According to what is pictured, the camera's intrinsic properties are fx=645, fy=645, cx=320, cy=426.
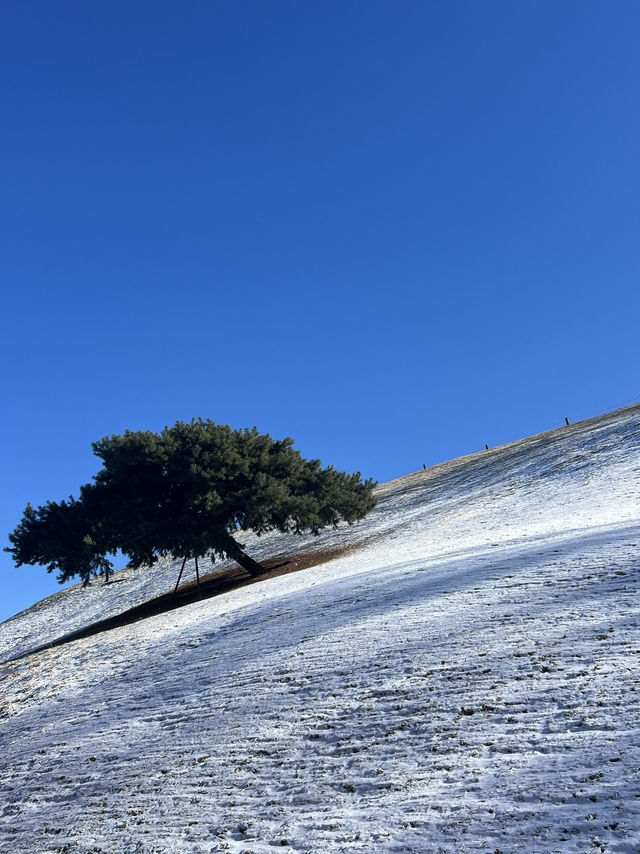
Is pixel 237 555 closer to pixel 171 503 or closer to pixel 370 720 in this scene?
pixel 171 503

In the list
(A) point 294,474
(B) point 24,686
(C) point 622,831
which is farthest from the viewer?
(A) point 294,474

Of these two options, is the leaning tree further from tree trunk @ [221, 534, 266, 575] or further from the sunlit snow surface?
the sunlit snow surface

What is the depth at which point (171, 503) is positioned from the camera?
25.8 meters

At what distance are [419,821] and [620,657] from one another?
128 inches

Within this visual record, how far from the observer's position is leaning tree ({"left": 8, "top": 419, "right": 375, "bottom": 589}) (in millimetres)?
24734

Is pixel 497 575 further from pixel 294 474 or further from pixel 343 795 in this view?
pixel 294 474

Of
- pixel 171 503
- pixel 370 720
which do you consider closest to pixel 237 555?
pixel 171 503

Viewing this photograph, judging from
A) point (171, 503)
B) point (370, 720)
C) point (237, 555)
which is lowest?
point (370, 720)

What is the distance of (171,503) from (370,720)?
1939 cm

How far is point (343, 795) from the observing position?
6.22m

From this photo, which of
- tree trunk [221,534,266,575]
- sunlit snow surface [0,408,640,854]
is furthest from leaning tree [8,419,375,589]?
sunlit snow surface [0,408,640,854]

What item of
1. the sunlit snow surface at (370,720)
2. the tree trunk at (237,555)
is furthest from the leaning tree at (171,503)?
the sunlit snow surface at (370,720)

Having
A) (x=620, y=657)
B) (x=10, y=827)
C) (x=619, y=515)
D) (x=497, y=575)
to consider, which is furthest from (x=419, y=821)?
(x=619, y=515)

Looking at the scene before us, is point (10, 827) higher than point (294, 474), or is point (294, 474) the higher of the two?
point (294, 474)
